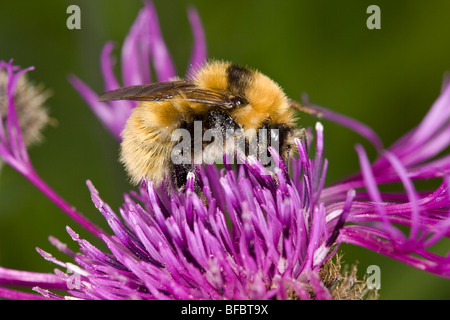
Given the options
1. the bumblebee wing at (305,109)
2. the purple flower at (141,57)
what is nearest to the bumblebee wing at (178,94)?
the bumblebee wing at (305,109)

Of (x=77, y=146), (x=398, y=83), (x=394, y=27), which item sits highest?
(x=394, y=27)

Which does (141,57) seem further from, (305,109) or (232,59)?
(305,109)

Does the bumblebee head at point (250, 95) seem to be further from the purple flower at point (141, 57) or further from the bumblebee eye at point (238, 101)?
the purple flower at point (141, 57)

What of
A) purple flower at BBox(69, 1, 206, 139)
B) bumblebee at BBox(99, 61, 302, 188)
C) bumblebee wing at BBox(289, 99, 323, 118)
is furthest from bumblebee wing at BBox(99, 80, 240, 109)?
purple flower at BBox(69, 1, 206, 139)

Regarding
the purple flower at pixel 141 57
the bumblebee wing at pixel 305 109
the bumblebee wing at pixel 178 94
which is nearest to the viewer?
the bumblebee wing at pixel 178 94

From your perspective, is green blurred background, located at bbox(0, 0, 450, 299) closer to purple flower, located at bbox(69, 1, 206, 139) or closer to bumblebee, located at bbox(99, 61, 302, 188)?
purple flower, located at bbox(69, 1, 206, 139)
